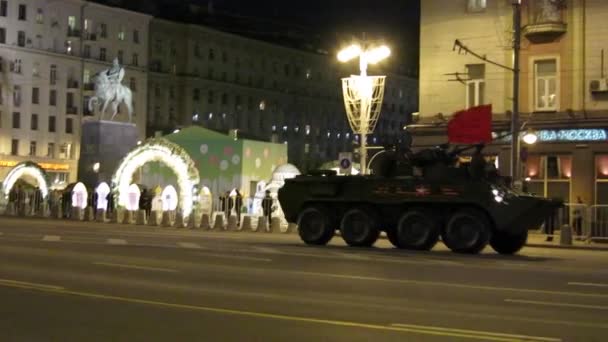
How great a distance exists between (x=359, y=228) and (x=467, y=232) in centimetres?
308

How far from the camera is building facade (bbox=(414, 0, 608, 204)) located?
122ft

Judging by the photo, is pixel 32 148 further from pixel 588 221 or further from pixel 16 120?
pixel 588 221

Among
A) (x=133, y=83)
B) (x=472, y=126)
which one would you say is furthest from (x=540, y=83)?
(x=133, y=83)

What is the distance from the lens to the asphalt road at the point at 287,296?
10674 mm

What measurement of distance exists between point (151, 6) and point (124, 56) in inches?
310

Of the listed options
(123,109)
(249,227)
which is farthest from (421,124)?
(123,109)

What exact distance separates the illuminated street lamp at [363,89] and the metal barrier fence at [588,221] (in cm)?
774

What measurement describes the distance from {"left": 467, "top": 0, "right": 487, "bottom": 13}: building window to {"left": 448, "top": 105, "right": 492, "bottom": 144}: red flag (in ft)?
17.4

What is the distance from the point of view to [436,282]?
52.5 ft

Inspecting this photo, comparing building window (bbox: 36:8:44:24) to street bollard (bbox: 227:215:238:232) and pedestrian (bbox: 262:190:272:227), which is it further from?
pedestrian (bbox: 262:190:272:227)

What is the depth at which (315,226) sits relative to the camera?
2700cm

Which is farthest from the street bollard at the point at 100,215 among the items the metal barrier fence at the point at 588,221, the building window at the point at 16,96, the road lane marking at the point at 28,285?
the building window at the point at 16,96

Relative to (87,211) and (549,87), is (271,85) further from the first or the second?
(549,87)

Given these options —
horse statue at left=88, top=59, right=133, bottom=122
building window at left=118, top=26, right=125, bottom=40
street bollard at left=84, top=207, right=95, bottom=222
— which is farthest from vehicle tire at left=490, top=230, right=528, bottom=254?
building window at left=118, top=26, right=125, bottom=40
